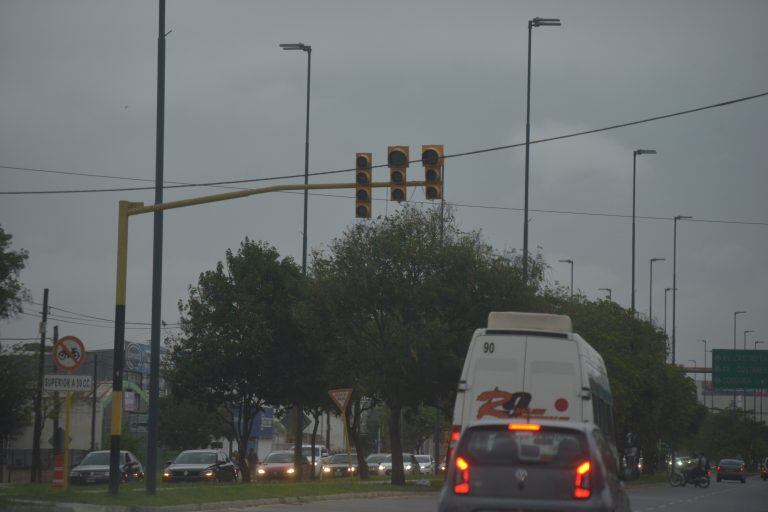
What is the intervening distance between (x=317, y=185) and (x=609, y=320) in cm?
3737

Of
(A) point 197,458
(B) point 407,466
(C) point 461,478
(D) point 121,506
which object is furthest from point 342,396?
(B) point 407,466

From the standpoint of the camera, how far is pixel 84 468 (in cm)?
4091

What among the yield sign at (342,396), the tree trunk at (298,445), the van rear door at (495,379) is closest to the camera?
the van rear door at (495,379)

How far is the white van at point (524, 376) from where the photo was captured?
1827cm

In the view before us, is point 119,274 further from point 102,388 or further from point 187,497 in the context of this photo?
point 102,388

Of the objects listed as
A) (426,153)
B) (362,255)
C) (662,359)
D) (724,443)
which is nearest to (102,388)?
(662,359)

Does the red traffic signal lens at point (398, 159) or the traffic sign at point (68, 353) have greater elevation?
the red traffic signal lens at point (398, 159)

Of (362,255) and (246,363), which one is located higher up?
(362,255)

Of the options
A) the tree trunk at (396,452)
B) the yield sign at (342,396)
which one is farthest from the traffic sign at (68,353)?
the tree trunk at (396,452)

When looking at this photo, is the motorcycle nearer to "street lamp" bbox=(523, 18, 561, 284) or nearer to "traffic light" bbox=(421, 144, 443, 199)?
"street lamp" bbox=(523, 18, 561, 284)

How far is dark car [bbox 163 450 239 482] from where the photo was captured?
40.0 metres

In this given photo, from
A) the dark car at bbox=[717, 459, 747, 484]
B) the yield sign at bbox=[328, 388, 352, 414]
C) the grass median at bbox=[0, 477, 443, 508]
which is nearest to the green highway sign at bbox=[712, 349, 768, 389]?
the dark car at bbox=[717, 459, 747, 484]

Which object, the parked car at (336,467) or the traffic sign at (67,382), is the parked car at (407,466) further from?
the traffic sign at (67,382)

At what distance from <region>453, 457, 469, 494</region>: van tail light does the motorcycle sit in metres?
45.7
